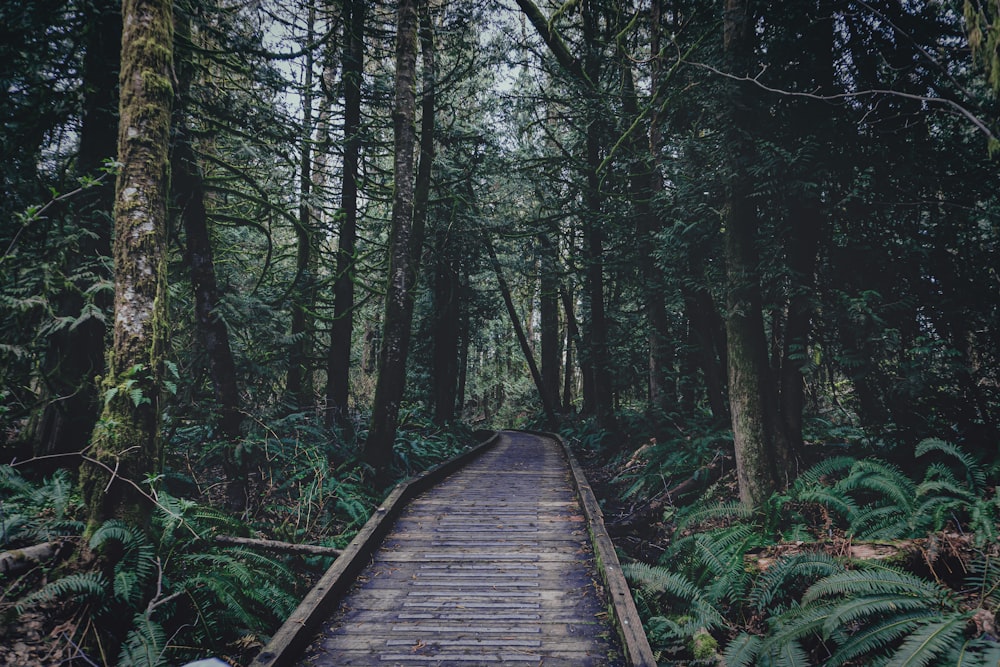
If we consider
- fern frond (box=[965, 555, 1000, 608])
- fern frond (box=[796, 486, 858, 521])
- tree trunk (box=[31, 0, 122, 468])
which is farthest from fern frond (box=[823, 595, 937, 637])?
tree trunk (box=[31, 0, 122, 468])

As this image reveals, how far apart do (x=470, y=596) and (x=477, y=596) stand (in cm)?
7

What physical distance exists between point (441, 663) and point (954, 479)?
499 centimetres

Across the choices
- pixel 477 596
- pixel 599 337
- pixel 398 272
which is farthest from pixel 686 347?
pixel 477 596

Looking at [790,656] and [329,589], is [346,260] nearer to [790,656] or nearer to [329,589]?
[329,589]

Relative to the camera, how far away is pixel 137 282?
421 cm

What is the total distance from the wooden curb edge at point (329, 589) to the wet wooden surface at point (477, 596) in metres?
0.11

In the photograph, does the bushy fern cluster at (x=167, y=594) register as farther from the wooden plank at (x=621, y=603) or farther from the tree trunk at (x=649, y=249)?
the tree trunk at (x=649, y=249)

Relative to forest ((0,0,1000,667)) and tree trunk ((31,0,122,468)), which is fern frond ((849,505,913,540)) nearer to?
forest ((0,0,1000,667))

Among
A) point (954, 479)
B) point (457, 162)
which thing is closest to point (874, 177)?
point (954, 479)

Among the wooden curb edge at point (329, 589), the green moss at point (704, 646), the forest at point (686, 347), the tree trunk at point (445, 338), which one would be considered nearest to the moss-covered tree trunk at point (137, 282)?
the forest at point (686, 347)

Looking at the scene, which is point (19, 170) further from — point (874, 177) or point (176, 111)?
point (874, 177)

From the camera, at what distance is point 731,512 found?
18.8 feet

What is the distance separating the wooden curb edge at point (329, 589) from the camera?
333 cm

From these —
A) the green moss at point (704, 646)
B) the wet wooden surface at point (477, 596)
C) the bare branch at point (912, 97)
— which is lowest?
the green moss at point (704, 646)
